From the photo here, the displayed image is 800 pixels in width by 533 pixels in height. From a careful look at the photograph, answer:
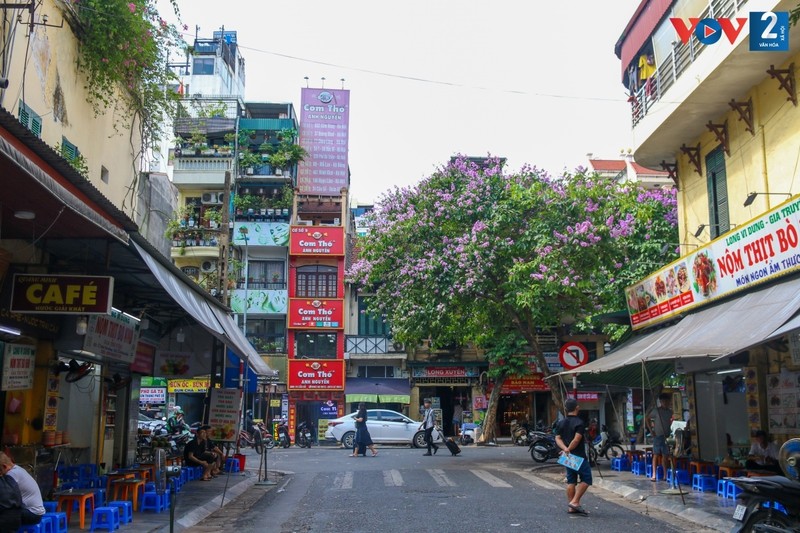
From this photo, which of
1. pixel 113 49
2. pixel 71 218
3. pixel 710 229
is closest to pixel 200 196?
pixel 113 49

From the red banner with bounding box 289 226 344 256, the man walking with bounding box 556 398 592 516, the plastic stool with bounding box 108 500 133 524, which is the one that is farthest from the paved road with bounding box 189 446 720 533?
the red banner with bounding box 289 226 344 256

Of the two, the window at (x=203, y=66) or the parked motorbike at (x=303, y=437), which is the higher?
the window at (x=203, y=66)

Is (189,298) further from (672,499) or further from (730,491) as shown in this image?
(730,491)

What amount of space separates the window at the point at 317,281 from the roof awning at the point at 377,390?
466cm

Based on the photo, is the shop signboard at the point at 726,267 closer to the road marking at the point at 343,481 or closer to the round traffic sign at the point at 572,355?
the round traffic sign at the point at 572,355

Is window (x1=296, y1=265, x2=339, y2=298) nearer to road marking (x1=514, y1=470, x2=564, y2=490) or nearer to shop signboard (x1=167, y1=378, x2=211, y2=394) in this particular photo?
shop signboard (x1=167, y1=378, x2=211, y2=394)

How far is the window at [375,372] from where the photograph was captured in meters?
40.6

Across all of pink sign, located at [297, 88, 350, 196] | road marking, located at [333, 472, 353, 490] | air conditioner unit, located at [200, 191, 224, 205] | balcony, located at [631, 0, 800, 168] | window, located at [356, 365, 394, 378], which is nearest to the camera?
balcony, located at [631, 0, 800, 168]

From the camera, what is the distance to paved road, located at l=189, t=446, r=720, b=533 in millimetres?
10070

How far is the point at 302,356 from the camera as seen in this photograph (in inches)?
1567

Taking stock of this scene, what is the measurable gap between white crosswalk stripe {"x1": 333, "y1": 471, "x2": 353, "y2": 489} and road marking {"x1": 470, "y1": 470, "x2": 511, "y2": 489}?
9.02 ft

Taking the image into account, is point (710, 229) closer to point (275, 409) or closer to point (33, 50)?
point (33, 50)

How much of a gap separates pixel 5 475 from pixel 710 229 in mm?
13360

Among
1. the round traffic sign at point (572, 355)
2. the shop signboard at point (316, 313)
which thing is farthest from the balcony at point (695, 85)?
the shop signboard at point (316, 313)
